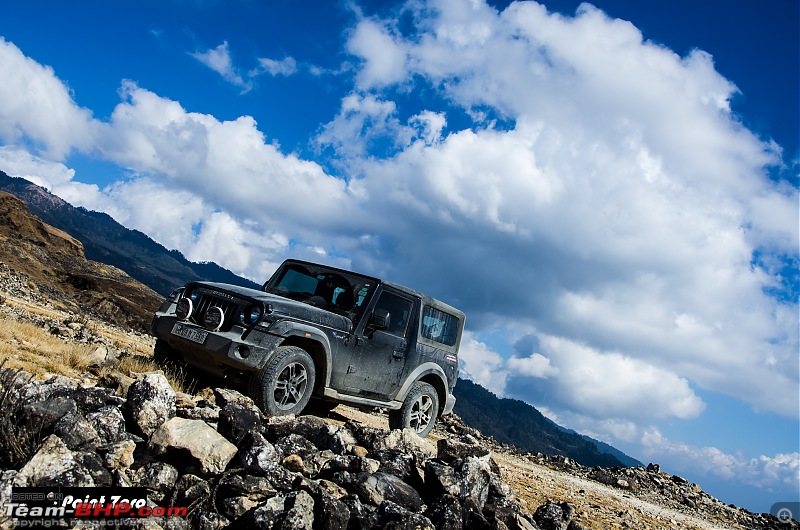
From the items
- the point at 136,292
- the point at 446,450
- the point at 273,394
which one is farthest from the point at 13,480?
the point at 136,292

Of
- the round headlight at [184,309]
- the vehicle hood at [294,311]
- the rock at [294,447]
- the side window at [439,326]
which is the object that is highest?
the side window at [439,326]

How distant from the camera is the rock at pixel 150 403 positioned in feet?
15.9

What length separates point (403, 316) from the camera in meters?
8.62

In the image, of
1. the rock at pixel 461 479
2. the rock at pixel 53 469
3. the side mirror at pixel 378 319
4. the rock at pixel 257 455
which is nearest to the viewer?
the rock at pixel 53 469

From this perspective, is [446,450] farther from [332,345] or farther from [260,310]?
[260,310]

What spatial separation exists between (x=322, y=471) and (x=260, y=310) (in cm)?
240

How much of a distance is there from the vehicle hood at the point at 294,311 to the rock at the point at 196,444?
2.06m

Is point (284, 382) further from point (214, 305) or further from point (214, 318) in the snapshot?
point (214, 305)

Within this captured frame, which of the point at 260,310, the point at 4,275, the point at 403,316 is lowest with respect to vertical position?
the point at 4,275

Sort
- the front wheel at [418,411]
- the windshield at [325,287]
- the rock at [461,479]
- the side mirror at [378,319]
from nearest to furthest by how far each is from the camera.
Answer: the rock at [461,479] < the side mirror at [378,319] < the windshield at [325,287] < the front wheel at [418,411]

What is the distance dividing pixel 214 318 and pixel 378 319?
214 cm

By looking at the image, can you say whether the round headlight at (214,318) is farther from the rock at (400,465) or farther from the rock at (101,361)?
the rock at (400,465)

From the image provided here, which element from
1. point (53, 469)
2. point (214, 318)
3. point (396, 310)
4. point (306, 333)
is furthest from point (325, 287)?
point (53, 469)

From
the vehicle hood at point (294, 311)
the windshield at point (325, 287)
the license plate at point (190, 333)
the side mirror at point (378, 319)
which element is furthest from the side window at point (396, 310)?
the license plate at point (190, 333)
